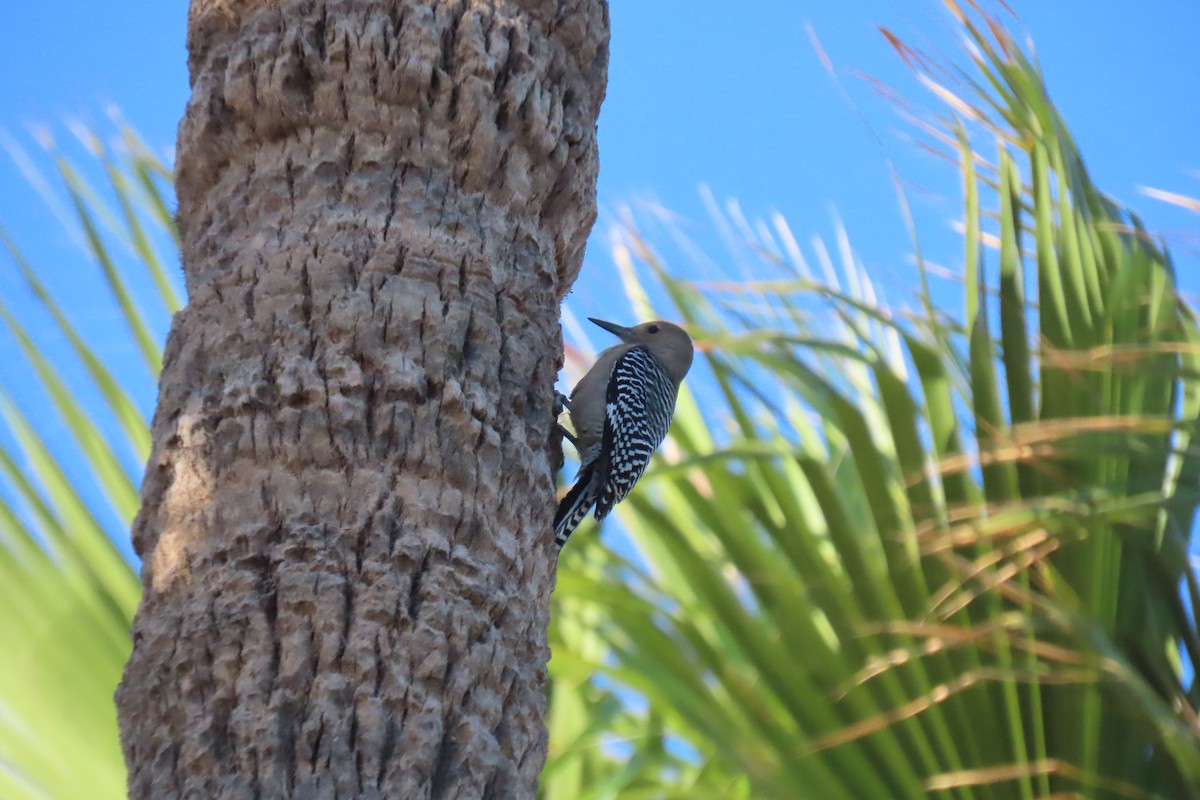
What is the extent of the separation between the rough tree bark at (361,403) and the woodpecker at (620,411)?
108 cm

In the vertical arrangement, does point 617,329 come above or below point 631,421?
above

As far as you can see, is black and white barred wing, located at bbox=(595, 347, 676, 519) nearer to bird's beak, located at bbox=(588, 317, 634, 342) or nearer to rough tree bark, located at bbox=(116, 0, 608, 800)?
bird's beak, located at bbox=(588, 317, 634, 342)

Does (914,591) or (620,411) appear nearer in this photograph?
(914,591)

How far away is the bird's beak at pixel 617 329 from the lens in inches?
240

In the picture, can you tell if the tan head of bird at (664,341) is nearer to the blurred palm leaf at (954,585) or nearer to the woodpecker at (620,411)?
the woodpecker at (620,411)

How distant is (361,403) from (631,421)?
248 cm

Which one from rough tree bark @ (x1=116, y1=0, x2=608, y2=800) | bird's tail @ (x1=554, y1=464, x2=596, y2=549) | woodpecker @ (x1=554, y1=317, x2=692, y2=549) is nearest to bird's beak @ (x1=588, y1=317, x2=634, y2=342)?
woodpecker @ (x1=554, y1=317, x2=692, y2=549)

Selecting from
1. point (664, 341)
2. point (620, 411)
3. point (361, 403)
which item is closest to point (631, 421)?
point (620, 411)

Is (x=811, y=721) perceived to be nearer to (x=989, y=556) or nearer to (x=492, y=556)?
(x=989, y=556)

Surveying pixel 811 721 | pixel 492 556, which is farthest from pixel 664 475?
pixel 492 556

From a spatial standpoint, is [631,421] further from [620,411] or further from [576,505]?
[576,505]

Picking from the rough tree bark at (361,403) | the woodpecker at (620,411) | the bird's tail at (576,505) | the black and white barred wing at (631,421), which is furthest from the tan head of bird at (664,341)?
the rough tree bark at (361,403)

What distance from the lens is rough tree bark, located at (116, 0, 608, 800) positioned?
2.21 meters

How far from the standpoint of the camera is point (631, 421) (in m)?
4.93
